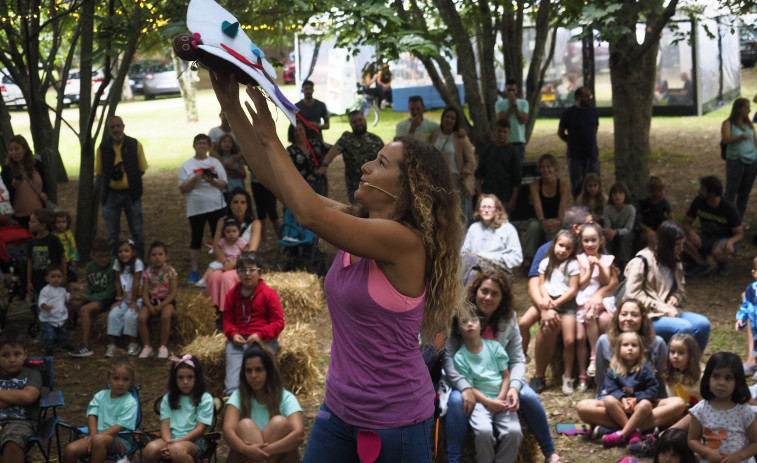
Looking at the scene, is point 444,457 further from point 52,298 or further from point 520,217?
point 520,217

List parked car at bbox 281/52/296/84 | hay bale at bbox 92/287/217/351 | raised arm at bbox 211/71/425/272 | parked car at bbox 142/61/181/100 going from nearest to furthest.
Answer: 1. raised arm at bbox 211/71/425/272
2. hay bale at bbox 92/287/217/351
3. parked car at bbox 281/52/296/84
4. parked car at bbox 142/61/181/100

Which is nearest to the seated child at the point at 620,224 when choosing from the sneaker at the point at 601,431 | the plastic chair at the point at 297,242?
the plastic chair at the point at 297,242

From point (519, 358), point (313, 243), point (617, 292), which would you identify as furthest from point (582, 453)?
point (313, 243)

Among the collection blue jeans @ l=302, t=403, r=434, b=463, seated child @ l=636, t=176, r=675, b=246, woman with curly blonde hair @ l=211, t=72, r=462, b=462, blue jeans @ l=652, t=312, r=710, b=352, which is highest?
woman with curly blonde hair @ l=211, t=72, r=462, b=462

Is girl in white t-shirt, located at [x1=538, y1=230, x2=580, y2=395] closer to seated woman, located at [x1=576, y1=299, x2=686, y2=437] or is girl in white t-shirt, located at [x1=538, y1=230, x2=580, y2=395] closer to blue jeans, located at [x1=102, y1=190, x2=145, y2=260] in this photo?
seated woman, located at [x1=576, y1=299, x2=686, y2=437]

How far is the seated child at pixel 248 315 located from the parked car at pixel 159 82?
27870 millimetres

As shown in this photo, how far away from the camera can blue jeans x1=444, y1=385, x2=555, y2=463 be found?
4.79 meters

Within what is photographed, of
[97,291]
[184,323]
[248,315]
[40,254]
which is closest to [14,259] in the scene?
[40,254]

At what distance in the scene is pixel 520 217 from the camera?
31.1ft

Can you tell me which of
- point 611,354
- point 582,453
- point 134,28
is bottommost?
point 582,453

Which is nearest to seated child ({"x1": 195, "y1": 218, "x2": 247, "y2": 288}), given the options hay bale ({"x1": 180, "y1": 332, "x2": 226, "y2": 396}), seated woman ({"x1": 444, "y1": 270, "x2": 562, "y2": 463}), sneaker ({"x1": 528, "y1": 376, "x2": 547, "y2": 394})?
hay bale ({"x1": 180, "y1": 332, "x2": 226, "y2": 396})

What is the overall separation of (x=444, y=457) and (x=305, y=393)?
4.97 feet

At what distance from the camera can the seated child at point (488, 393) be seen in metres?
4.78

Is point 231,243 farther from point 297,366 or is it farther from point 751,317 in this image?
point 751,317
